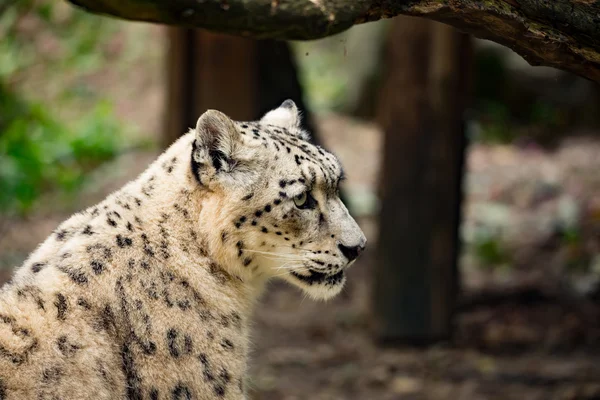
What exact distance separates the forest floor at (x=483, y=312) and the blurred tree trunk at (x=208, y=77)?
2.51m

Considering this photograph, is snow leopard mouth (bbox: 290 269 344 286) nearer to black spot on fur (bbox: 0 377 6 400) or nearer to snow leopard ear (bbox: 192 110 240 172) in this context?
snow leopard ear (bbox: 192 110 240 172)

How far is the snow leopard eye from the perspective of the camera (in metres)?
4.39

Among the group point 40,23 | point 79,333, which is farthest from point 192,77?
point 40,23

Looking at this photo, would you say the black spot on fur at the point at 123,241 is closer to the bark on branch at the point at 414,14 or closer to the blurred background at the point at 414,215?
the bark on branch at the point at 414,14

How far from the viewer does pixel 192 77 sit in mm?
9719

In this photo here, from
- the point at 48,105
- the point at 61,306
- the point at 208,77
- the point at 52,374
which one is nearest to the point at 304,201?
the point at 61,306

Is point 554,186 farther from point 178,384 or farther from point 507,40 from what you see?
point 178,384

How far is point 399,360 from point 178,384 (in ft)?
16.2

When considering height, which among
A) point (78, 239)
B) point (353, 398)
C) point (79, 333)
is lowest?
point (353, 398)

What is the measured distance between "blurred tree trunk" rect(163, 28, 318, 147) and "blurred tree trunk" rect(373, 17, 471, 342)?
181 centimetres

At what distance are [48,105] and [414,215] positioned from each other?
12015 millimetres

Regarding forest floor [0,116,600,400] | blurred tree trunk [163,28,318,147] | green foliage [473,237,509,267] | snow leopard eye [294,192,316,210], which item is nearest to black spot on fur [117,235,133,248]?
snow leopard eye [294,192,316,210]

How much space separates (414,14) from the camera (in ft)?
13.4

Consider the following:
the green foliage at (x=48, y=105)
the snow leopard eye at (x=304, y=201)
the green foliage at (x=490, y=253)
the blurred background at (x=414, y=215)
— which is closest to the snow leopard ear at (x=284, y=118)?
the blurred background at (x=414, y=215)
